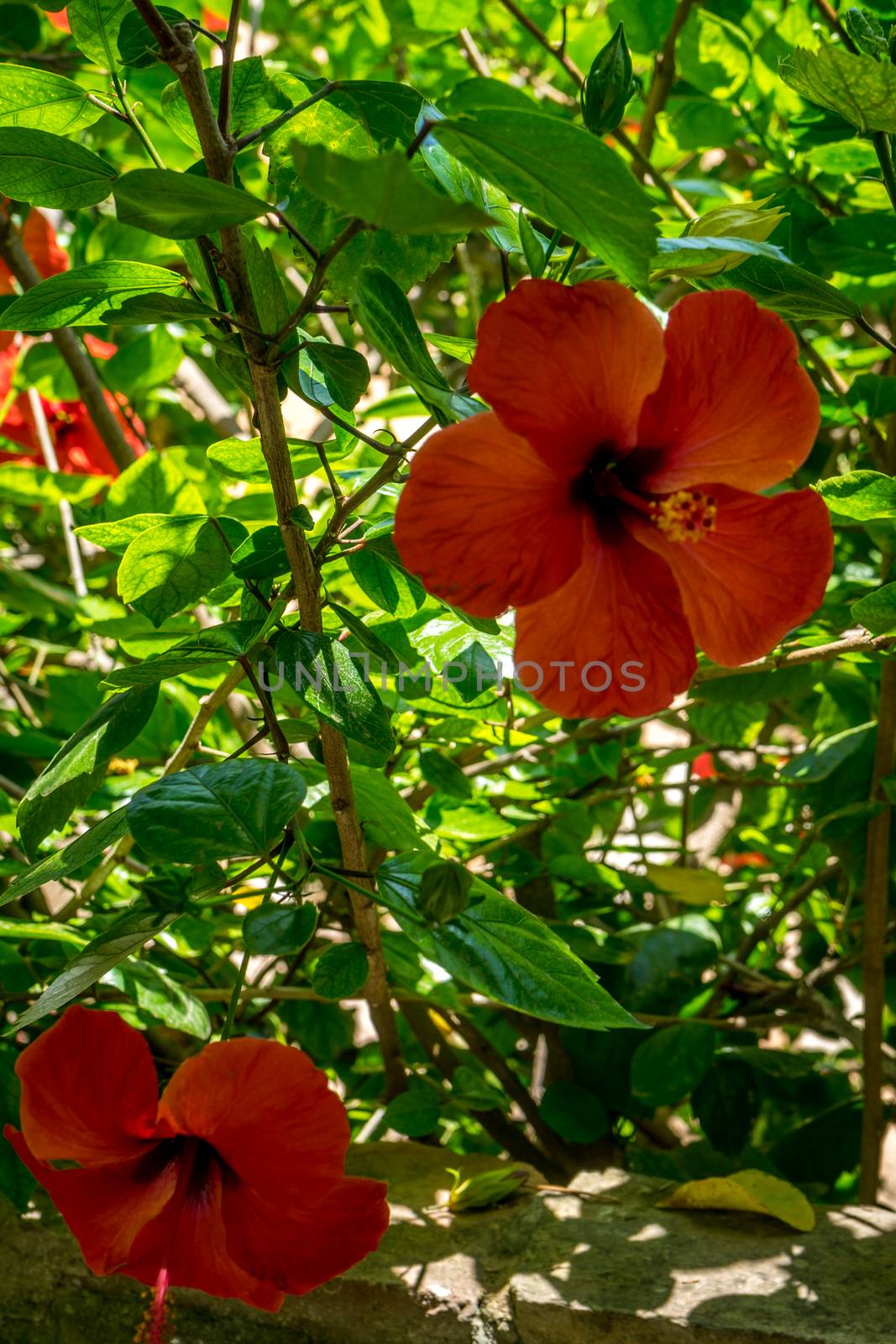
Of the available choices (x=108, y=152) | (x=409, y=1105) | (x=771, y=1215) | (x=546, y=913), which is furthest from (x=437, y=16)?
(x=771, y=1215)

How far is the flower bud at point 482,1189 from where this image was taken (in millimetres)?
960

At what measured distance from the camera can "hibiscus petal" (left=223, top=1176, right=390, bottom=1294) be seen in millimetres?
672

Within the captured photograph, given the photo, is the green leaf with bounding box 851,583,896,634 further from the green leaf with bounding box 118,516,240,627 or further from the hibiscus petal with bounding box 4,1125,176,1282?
the hibiscus petal with bounding box 4,1125,176,1282

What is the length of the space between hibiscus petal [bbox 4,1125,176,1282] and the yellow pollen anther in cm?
45

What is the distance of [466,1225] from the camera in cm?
96

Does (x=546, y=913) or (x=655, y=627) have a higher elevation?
(x=655, y=627)

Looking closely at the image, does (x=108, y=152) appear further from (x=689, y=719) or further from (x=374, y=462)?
(x=689, y=719)

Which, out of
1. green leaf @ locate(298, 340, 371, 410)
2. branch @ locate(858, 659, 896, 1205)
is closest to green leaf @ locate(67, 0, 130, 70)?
green leaf @ locate(298, 340, 371, 410)

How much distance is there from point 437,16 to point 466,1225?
1.18 meters

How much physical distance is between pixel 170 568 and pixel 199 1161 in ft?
1.12

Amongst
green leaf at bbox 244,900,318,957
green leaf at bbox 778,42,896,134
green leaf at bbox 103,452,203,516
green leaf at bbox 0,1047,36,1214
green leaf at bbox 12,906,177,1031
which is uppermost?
green leaf at bbox 778,42,896,134

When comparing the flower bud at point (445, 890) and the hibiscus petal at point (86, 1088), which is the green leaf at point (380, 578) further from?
the hibiscus petal at point (86, 1088)

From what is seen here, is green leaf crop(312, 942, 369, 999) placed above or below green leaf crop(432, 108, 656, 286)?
below

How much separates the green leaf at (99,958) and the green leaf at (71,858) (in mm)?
40
